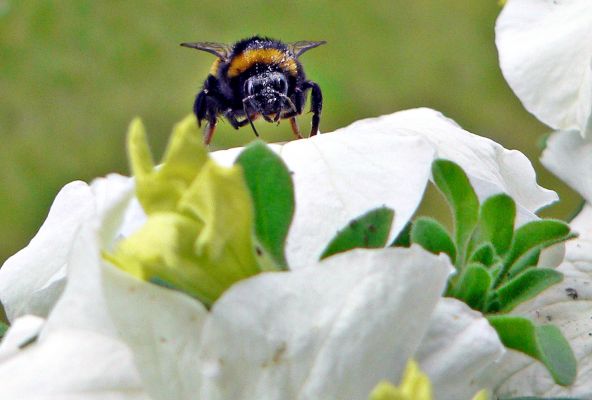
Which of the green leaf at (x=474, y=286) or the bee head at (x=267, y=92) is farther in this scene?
the bee head at (x=267, y=92)

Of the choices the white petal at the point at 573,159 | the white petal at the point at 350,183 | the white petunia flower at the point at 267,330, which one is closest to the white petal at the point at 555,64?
the white petal at the point at 573,159

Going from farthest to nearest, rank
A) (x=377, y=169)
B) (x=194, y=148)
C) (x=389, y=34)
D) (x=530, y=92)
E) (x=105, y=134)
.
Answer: (x=389, y=34) < (x=105, y=134) < (x=530, y=92) < (x=377, y=169) < (x=194, y=148)

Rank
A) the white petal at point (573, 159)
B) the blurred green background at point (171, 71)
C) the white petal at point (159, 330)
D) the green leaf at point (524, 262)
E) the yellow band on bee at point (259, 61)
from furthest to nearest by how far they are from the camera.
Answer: the blurred green background at point (171, 71) → the yellow band on bee at point (259, 61) → the white petal at point (573, 159) → the green leaf at point (524, 262) → the white petal at point (159, 330)

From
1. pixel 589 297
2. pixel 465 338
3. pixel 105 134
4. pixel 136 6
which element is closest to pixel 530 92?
pixel 589 297

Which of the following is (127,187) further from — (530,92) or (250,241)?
(530,92)

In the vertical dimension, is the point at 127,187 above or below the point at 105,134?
above

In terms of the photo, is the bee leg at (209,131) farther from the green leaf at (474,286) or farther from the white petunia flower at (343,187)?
the green leaf at (474,286)

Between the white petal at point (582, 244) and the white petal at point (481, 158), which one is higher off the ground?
the white petal at point (481, 158)
